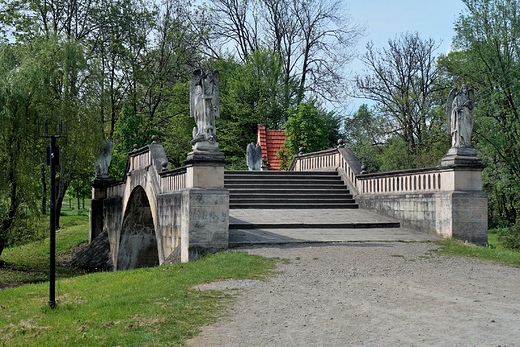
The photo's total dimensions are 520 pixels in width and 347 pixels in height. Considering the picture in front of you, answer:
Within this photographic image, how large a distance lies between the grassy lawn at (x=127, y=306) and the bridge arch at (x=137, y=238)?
1123cm

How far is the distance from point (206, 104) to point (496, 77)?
1904 centimetres

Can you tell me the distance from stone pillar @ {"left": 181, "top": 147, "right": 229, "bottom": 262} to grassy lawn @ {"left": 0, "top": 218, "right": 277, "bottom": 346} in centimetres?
59

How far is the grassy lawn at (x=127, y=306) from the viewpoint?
18.1 ft

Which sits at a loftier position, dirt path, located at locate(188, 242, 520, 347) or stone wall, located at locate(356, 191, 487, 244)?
stone wall, located at locate(356, 191, 487, 244)

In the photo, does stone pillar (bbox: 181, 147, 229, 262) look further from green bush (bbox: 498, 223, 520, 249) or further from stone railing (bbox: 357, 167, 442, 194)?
green bush (bbox: 498, 223, 520, 249)

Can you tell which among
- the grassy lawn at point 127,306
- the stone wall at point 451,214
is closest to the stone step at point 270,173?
the stone wall at point 451,214

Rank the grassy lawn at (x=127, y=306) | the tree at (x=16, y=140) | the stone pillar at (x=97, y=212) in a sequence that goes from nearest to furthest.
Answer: the grassy lawn at (x=127, y=306) < the tree at (x=16, y=140) < the stone pillar at (x=97, y=212)

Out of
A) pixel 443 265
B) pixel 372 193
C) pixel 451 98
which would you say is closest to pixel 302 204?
pixel 372 193

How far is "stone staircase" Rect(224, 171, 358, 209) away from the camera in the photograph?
56.6 feet

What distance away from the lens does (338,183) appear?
19.4 meters

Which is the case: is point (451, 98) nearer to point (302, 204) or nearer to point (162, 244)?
point (302, 204)

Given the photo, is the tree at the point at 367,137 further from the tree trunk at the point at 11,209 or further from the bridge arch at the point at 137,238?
the tree trunk at the point at 11,209

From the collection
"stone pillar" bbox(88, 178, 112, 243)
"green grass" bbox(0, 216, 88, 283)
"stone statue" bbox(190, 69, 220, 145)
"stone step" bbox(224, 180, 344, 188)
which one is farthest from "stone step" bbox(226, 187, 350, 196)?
"stone pillar" bbox(88, 178, 112, 243)

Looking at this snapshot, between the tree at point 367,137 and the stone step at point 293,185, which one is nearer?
the stone step at point 293,185
